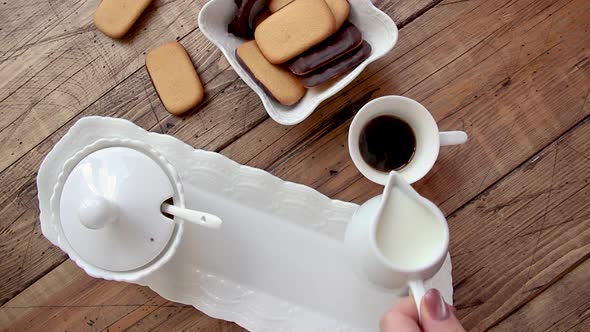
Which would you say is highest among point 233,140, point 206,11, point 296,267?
point 206,11

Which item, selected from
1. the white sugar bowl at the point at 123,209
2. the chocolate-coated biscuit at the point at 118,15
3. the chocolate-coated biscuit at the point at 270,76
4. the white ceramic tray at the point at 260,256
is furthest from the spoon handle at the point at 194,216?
the chocolate-coated biscuit at the point at 118,15

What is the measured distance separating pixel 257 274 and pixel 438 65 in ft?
1.38

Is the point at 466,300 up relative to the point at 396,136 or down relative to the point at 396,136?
down

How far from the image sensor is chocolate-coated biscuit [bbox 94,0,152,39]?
0.85m

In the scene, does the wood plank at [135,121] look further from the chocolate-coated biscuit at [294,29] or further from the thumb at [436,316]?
the thumb at [436,316]

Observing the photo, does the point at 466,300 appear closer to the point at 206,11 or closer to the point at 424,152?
the point at 424,152

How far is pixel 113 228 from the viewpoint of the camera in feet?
2.13

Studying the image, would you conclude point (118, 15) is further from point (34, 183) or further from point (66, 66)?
point (34, 183)

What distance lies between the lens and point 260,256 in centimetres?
80

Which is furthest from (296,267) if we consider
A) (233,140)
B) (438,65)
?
(438,65)

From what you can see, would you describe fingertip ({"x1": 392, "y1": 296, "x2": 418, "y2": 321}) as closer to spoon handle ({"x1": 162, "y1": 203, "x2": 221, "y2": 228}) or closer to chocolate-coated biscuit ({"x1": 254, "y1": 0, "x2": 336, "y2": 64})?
spoon handle ({"x1": 162, "y1": 203, "x2": 221, "y2": 228})

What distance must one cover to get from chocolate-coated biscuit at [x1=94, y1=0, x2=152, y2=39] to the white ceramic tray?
6.2 inches

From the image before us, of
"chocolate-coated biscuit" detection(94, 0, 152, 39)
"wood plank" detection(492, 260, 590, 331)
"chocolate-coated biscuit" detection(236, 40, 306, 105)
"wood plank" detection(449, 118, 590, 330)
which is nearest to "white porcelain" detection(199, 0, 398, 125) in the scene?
"chocolate-coated biscuit" detection(236, 40, 306, 105)

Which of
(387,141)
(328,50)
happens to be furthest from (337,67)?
(387,141)
